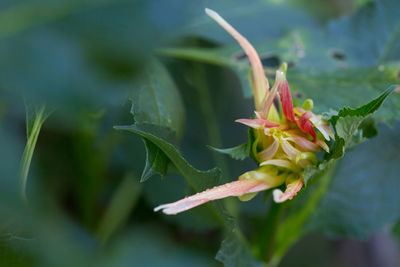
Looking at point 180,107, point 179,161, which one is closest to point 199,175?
point 179,161

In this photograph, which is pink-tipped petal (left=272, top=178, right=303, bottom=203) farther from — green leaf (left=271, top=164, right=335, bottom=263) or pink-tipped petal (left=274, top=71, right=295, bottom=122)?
green leaf (left=271, top=164, right=335, bottom=263)

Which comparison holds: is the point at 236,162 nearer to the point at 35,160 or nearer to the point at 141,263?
the point at 35,160

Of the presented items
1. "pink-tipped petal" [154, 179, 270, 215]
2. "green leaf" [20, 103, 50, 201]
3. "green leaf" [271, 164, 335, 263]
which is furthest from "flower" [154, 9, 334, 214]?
"green leaf" [271, 164, 335, 263]

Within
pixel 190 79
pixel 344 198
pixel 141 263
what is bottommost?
pixel 344 198

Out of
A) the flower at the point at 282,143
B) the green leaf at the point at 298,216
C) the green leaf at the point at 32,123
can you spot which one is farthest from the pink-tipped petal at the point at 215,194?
the green leaf at the point at 298,216

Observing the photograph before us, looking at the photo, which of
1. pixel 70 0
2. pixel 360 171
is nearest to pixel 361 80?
pixel 360 171

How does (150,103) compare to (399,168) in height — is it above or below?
above

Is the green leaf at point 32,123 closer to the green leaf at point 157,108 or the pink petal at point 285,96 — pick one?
the green leaf at point 157,108
